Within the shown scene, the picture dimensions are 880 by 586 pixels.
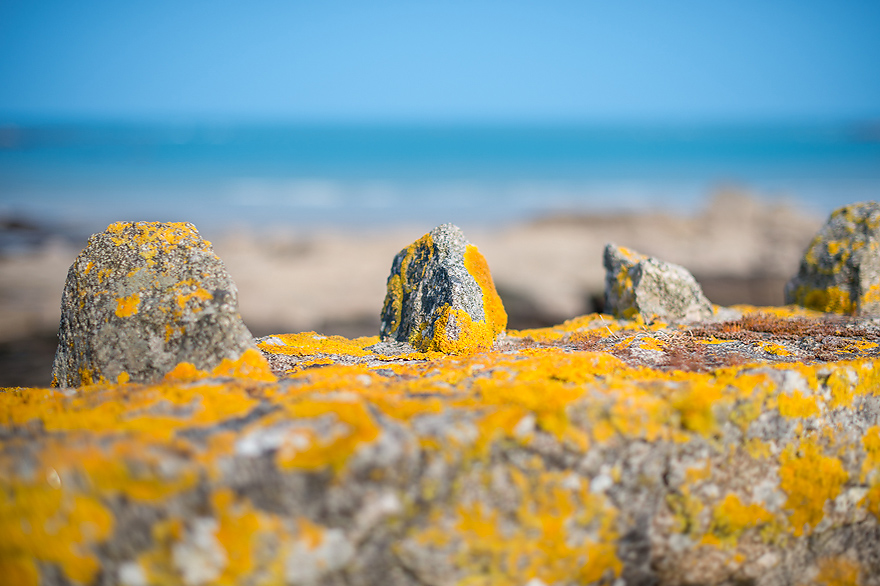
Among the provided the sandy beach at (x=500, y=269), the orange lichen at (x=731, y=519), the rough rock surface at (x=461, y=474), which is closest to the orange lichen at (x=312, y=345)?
the rough rock surface at (x=461, y=474)

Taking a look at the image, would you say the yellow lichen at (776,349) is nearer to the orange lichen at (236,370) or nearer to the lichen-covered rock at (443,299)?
the lichen-covered rock at (443,299)

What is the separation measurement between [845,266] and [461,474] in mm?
6751

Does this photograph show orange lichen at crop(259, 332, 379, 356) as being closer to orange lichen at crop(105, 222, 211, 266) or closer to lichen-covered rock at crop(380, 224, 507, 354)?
lichen-covered rock at crop(380, 224, 507, 354)

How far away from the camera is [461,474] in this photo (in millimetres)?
2785

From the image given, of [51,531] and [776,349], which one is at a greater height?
[776,349]

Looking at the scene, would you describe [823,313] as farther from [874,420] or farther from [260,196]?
[260,196]

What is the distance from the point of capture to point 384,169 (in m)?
59.2

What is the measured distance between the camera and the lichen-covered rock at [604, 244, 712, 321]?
6164mm

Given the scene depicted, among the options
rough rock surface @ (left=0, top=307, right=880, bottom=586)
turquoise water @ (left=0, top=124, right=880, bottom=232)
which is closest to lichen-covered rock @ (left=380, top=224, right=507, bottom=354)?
rough rock surface @ (left=0, top=307, right=880, bottom=586)

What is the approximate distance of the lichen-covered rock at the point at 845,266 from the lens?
628 centimetres

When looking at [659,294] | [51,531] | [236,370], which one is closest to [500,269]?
[659,294]

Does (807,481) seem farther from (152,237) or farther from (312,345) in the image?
(152,237)

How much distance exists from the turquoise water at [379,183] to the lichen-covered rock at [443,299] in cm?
2383

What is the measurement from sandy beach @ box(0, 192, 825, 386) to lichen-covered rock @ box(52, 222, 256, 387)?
7436 mm
